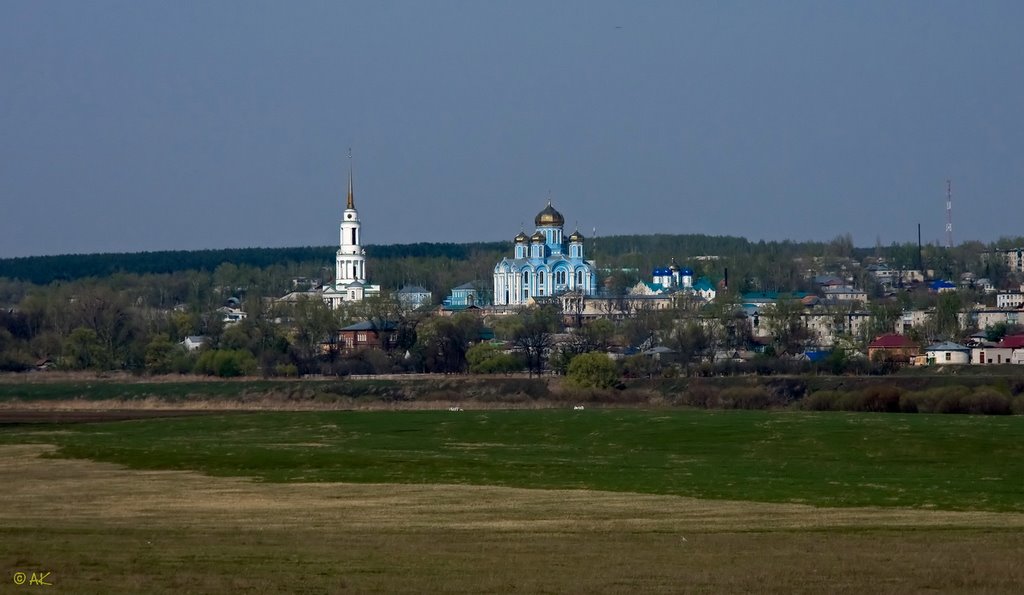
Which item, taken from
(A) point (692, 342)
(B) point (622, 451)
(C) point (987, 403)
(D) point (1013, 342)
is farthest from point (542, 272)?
(B) point (622, 451)

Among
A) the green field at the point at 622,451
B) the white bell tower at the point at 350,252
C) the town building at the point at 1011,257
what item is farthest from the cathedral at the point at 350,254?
the green field at the point at 622,451

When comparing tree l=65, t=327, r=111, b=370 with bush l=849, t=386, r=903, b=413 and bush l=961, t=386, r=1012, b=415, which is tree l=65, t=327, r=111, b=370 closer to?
bush l=849, t=386, r=903, b=413

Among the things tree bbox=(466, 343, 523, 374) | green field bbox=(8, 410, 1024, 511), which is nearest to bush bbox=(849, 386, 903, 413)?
green field bbox=(8, 410, 1024, 511)

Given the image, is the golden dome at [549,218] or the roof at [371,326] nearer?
the roof at [371,326]

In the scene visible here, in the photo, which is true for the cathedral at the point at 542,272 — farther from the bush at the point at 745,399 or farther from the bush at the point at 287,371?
the bush at the point at 745,399

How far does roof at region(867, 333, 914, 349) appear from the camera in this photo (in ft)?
295

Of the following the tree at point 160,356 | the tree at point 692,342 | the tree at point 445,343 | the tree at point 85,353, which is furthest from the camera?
the tree at point 85,353

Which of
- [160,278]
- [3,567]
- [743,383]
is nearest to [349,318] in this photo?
[743,383]

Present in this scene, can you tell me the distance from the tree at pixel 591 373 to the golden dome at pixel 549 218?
67055mm

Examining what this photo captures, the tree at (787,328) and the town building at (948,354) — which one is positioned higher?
the tree at (787,328)

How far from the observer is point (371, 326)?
10494 cm

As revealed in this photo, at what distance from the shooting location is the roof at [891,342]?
89.8m

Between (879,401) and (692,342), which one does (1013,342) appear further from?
(879,401)

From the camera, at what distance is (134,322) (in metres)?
110
